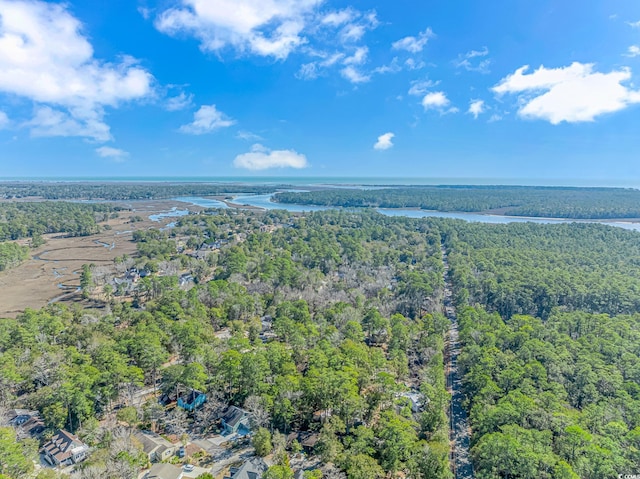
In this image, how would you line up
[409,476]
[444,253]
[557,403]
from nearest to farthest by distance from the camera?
[409,476] < [557,403] < [444,253]

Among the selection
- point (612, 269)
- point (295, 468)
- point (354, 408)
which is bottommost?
point (295, 468)

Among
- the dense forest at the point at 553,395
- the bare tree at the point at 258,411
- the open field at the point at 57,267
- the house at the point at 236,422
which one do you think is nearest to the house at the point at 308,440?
the bare tree at the point at 258,411

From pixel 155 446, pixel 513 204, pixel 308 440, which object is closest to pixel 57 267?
pixel 155 446

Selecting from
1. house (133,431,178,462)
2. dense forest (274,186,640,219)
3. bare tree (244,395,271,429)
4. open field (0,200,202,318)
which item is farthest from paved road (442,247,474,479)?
dense forest (274,186,640,219)

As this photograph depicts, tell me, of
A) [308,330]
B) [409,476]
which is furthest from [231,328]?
[409,476]

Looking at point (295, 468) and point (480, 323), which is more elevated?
point (480, 323)

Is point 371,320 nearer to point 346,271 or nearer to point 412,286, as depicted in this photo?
point 412,286

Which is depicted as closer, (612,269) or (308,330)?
(308,330)

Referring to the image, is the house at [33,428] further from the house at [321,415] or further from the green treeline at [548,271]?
the green treeline at [548,271]
